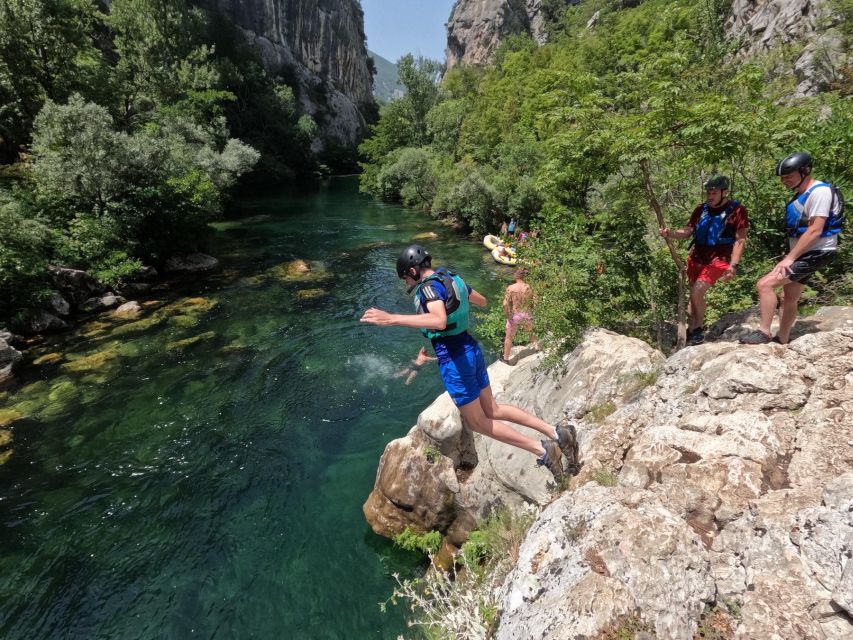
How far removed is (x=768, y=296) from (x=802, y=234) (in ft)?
2.33

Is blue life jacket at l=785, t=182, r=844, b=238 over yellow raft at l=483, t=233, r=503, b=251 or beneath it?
over

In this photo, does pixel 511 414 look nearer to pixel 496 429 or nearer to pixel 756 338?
pixel 496 429

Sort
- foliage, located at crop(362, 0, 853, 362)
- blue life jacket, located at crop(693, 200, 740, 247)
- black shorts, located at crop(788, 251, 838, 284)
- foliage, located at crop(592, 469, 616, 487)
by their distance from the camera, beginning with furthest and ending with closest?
blue life jacket, located at crop(693, 200, 740, 247) → foliage, located at crop(362, 0, 853, 362) → black shorts, located at crop(788, 251, 838, 284) → foliage, located at crop(592, 469, 616, 487)

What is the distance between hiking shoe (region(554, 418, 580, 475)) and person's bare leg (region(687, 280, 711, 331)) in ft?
8.86

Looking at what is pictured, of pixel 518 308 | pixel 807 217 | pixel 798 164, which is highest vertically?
pixel 798 164

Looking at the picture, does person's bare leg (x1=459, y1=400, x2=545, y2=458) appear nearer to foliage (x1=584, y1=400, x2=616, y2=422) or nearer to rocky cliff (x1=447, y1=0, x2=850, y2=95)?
foliage (x1=584, y1=400, x2=616, y2=422)

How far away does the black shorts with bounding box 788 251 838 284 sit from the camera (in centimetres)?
440

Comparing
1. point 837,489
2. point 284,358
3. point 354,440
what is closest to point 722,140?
point 837,489

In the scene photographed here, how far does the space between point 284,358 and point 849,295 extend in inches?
494

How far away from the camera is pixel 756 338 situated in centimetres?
478

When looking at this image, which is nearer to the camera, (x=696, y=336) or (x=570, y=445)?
(x=570, y=445)

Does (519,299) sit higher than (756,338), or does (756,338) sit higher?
(756,338)

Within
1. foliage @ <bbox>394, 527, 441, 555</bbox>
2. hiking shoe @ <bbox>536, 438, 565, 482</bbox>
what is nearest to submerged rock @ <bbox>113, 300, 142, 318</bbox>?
foliage @ <bbox>394, 527, 441, 555</bbox>

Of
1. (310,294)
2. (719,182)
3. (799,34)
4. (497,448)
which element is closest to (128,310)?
(310,294)
